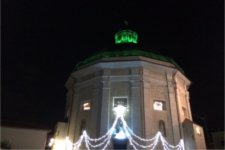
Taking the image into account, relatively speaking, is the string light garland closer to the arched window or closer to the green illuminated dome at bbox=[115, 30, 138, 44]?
the arched window

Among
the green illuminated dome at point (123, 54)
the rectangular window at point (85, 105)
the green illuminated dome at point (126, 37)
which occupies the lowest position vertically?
the rectangular window at point (85, 105)

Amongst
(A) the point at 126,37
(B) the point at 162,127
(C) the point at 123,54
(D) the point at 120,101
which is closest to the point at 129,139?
(B) the point at 162,127

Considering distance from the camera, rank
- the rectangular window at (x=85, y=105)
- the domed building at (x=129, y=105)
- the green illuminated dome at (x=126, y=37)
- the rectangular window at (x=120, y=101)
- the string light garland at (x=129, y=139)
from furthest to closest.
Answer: the green illuminated dome at (x=126, y=37) → the rectangular window at (x=85, y=105) → the rectangular window at (x=120, y=101) → the domed building at (x=129, y=105) → the string light garland at (x=129, y=139)

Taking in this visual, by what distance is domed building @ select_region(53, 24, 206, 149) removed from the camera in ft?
53.3

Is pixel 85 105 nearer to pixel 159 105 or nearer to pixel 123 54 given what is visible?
pixel 123 54

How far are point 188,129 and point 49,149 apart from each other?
48.0 feet

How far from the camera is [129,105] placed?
17.3 metres

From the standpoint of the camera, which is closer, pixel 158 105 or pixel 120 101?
pixel 120 101

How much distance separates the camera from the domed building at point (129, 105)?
1625 centimetres

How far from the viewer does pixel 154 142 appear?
15.9m

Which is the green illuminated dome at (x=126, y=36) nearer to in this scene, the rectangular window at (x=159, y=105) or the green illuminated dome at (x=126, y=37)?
the green illuminated dome at (x=126, y=37)

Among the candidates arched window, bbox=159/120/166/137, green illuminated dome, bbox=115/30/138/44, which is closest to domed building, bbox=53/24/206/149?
arched window, bbox=159/120/166/137

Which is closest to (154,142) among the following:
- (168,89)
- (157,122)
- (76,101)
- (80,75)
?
(157,122)

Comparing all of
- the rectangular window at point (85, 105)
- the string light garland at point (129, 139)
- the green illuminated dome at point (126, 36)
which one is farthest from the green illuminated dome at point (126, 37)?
the string light garland at point (129, 139)
